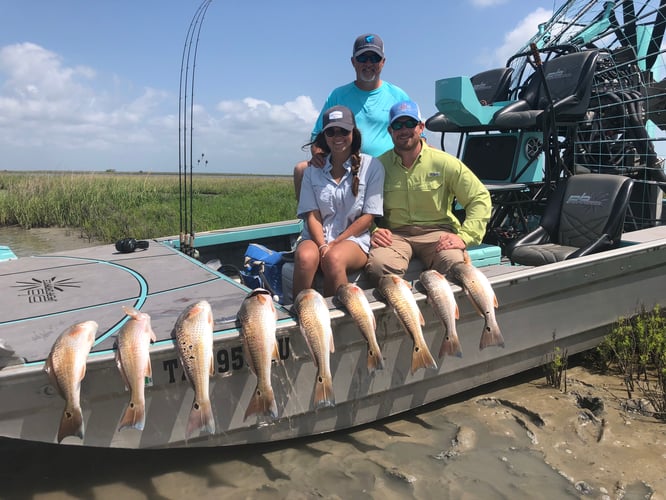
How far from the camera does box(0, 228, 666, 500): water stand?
293 centimetres

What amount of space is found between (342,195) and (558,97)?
4.01 meters

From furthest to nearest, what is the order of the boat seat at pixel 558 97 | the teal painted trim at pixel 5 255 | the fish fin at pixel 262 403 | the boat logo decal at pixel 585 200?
the boat seat at pixel 558 97
the boat logo decal at pixel 585 200
the teal painted trim at pixel 5 255
the fish fin at pixel 262 403

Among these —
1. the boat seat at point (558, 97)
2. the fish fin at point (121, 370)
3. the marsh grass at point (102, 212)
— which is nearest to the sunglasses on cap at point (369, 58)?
the boat seat at point (558, 97)

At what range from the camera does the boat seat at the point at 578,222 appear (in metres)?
4.80

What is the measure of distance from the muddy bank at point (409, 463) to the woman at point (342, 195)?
46.5 inches

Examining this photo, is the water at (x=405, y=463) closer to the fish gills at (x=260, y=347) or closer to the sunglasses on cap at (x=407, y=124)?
the fish gills at (x=260, y=347)

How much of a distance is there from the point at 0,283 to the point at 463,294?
129 inches

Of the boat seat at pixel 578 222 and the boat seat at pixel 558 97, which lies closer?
the boat seat at pixel 578 222

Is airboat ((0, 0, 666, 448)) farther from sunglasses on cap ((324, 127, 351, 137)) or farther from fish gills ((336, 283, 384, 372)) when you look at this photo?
sunglasses on cap ((324, 127, 351, 137))

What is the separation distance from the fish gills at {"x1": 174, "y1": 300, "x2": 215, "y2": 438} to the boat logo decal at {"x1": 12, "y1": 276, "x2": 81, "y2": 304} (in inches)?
47.5

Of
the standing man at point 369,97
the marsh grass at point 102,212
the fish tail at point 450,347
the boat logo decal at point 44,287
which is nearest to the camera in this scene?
the fish tail at point 450,347

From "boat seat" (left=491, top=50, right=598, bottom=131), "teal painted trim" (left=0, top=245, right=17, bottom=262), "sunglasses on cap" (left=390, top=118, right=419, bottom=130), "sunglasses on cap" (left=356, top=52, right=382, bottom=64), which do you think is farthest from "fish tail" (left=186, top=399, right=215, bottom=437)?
"boat seat" (left=491, top=50, right=598, bottom=131)

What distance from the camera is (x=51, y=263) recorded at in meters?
4.13

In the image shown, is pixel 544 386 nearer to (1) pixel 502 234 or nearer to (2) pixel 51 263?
(1) pixel 502 234
